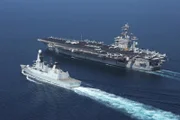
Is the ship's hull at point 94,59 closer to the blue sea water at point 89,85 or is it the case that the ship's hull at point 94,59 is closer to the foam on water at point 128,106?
the blue sea water at point 89,85

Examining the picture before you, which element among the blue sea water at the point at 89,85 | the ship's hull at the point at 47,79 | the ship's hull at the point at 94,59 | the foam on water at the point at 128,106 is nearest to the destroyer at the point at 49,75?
the ship's hull at the point at 47,79

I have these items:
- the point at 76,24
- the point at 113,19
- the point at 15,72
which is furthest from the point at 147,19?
the point at 15,72

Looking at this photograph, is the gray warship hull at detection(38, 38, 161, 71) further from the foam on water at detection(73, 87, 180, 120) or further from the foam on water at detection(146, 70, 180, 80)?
the foam on water at detection(73, 87, 180, 120)

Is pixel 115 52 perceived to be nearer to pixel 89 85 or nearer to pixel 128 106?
pixel 89 85

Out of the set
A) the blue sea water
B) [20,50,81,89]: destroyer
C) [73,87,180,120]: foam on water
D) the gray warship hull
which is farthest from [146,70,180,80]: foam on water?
[20,50,81,89]: destroyer

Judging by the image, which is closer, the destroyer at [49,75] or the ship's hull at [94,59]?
the destroyer at [49,75]

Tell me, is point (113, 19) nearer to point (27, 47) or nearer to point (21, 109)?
point (27, 47)

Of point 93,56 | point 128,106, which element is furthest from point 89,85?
point 93,56
